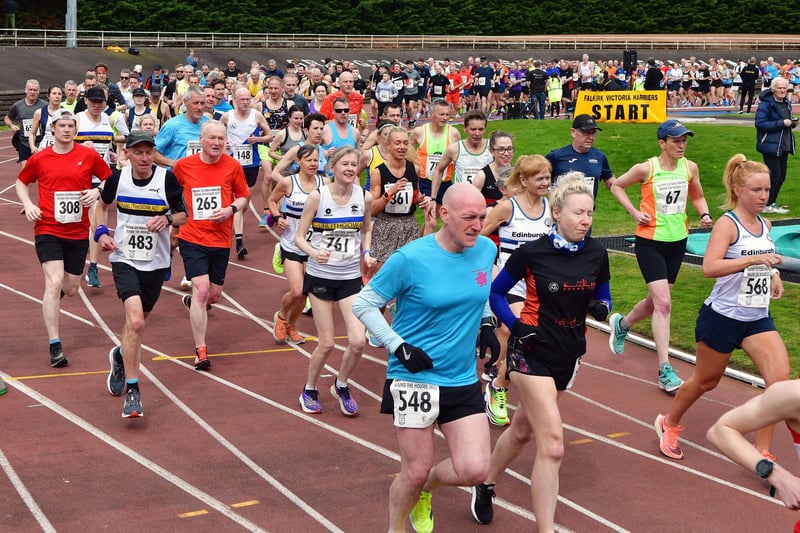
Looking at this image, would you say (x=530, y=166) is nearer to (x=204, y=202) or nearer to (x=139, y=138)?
(x=139, y=138)

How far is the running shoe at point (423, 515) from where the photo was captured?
20.3 ft

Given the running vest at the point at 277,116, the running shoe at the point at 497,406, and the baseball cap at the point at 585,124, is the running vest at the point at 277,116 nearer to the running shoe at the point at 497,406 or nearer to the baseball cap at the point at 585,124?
the baseball cap at the point at 585,124

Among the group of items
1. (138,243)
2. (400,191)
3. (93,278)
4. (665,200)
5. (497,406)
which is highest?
(665,200)

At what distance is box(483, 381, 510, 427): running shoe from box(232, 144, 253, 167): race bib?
7870 mm

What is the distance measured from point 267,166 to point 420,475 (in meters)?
11.1

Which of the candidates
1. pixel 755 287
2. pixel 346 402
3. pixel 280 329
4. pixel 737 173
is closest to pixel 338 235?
pixel 346 402

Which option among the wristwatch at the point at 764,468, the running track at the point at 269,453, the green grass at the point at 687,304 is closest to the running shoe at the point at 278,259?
the running track at the point at 269,453

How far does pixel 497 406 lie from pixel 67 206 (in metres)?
4.36

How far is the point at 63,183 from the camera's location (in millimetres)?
9852

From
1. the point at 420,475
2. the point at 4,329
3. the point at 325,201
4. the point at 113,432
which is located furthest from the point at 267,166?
the point at 420,475

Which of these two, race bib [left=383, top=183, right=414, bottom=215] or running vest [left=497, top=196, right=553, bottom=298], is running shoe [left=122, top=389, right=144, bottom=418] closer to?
running vest [left=497, top=196, right=553, bottom=298]

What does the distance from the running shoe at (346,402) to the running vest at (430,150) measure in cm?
421

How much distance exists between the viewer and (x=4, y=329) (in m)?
11.2

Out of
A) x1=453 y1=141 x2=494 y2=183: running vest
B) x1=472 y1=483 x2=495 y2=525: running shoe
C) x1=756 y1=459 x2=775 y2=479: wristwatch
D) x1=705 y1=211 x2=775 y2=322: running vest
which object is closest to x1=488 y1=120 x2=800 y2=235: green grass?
x1=453 y1=141 x2=494 y2=183: running vest
